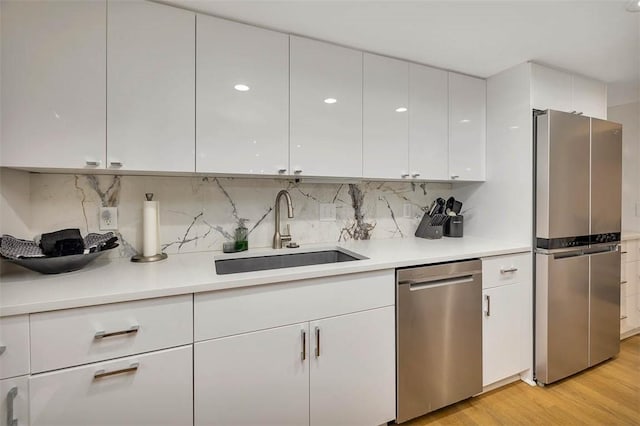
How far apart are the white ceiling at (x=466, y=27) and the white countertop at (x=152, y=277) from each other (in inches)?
49.2

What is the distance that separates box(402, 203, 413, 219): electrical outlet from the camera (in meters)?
2.36

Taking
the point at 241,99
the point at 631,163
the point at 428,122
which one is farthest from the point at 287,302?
the point at 631,163

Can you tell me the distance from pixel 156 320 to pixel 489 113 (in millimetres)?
2501

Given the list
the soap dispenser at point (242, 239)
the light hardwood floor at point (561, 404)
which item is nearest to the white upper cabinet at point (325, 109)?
the soap dispenser at point (242, 239)

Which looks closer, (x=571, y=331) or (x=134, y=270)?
(x=134, y=270)

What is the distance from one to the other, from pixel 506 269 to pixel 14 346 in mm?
2321

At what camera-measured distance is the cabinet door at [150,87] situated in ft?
4.18

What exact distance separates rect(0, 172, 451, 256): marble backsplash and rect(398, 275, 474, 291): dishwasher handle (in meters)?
0.72

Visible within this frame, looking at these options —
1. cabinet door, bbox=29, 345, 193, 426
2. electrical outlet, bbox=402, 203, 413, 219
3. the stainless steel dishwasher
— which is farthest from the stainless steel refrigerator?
cabinet door, bbox=29, 345, 193, 426

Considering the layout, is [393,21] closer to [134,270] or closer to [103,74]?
[103,74]

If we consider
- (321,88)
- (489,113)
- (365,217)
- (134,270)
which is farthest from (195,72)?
(489,113)

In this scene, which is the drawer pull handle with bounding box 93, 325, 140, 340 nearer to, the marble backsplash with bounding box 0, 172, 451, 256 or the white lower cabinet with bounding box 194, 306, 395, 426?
the white lower cabinet with bounding box 194, 306, 395, 426

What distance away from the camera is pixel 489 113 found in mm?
2197

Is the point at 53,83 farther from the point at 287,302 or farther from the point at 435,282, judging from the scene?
the point at 435,282
